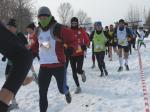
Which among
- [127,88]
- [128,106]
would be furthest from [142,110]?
[127,88]

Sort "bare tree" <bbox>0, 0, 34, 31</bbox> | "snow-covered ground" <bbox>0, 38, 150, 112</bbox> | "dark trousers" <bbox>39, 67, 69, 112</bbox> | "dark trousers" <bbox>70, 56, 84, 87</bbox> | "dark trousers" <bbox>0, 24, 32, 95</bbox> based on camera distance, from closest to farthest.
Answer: "dark trousers" <bbox>0, 24, 32, 95</bbox>, "dark trousers" <bbox>39, 67, 69, 112</bbox>, "snow-covered ground" <bbox>0, 38, 150, 112</bbox>, "dark trousers" <bbox>70, 56, 84, 87</bbox>, "bare tree" <bbox>0, 0, 34, 31</bbox>

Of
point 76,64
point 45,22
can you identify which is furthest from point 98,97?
point 45,22

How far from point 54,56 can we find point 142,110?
1856 millimetres

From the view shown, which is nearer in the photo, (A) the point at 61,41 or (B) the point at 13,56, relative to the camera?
(B) the point at 13,56

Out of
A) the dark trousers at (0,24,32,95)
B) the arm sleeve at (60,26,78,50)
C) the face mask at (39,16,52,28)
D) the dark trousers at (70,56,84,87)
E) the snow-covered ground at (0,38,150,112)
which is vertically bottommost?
the snow-covered ground at (0,38,150,112)

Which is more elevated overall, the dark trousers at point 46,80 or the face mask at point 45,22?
the face mask at point 45,22

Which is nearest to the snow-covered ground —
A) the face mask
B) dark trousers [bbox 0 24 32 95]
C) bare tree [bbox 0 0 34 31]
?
the face mask

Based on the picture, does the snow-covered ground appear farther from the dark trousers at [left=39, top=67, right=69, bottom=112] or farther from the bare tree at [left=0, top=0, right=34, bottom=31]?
the bare tree at [left=0, top=0, right=34, bottom=31]

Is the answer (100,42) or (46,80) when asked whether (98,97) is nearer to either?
(46,80)

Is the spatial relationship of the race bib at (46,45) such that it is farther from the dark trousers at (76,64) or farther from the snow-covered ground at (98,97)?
the dark trousers at (76,64)

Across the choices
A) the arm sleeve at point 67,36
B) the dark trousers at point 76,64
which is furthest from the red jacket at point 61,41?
the dark trousers at point 76,64

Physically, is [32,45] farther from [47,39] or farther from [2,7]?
[2,7]

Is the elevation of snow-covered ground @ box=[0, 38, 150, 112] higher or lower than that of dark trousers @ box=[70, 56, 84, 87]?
lower

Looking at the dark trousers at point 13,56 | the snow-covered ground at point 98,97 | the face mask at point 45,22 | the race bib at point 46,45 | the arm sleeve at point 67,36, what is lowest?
the snow-covered ground at point 98,97
